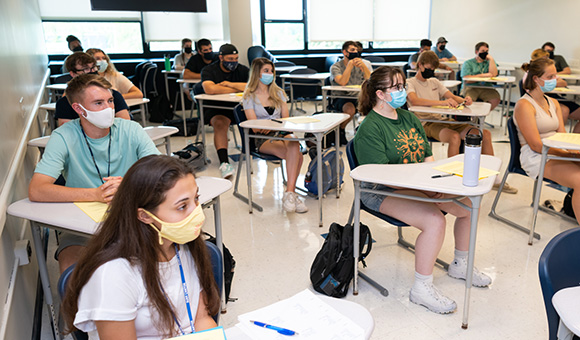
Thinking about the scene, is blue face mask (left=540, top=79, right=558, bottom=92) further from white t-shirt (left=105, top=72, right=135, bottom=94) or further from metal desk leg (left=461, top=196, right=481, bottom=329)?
white t-shirt (left=105, top=72, right=135, bottom=94)

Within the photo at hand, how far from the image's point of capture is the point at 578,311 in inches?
44.6

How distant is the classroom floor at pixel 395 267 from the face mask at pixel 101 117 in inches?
42.6

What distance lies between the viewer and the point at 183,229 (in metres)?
1.27

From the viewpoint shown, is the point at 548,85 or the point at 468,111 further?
the point at 468,111

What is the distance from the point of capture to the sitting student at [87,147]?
2.07 metres

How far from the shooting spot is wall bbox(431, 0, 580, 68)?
24.1ft

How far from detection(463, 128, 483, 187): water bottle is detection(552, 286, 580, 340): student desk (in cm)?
93

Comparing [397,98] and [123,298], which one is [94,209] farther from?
[397,98]

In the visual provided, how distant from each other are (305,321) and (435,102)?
330 cm

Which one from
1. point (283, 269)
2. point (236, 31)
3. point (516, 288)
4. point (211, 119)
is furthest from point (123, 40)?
point (516, 288)

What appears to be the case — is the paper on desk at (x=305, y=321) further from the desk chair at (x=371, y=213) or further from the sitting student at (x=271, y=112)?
the sitting student at (x=271, y=112)

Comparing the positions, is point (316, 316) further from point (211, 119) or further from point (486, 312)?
point (211, 119)

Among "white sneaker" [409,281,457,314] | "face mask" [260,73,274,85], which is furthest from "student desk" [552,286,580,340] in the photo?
"face mask" [260,73,274,85]

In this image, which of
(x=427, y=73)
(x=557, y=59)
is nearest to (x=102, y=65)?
(x=427, y=73)
